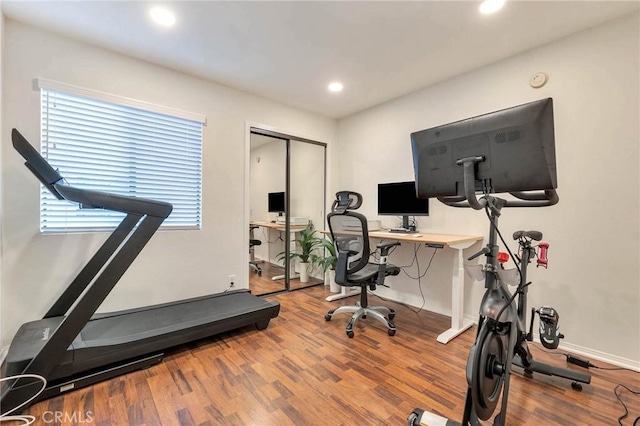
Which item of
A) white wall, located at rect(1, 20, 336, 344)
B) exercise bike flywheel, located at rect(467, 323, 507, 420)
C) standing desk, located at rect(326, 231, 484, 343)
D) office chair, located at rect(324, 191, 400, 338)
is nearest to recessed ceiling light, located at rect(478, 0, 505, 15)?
office chair, located at rect(324, 191, 400, 338)

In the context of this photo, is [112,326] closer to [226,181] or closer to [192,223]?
[192,223]

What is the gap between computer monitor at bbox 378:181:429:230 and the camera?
2980 millimetres

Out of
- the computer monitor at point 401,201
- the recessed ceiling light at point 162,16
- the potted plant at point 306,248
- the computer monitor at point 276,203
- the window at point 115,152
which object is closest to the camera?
the recessed ceiling light at point 162,16

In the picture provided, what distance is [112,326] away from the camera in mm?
2057

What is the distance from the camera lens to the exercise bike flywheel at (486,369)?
3.93 ft

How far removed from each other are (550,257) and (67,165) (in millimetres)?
4151

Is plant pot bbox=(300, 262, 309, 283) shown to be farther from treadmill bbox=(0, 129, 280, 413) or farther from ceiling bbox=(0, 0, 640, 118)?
ceiling bbox=(0, 0, 640, 118)

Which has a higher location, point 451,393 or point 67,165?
point 67,165

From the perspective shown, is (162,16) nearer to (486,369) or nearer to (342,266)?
(342,266)

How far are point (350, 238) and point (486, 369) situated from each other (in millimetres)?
1526

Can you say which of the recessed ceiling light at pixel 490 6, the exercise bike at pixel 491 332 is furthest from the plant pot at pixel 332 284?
the recessed ceiling light at pixel 490 6

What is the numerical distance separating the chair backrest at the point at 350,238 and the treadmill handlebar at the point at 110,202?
1.41 meters

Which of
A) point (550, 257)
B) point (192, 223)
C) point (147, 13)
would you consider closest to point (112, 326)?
point (192, 223)

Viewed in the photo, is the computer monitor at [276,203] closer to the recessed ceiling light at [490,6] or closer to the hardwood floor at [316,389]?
the hardwood floor at [316,389]
